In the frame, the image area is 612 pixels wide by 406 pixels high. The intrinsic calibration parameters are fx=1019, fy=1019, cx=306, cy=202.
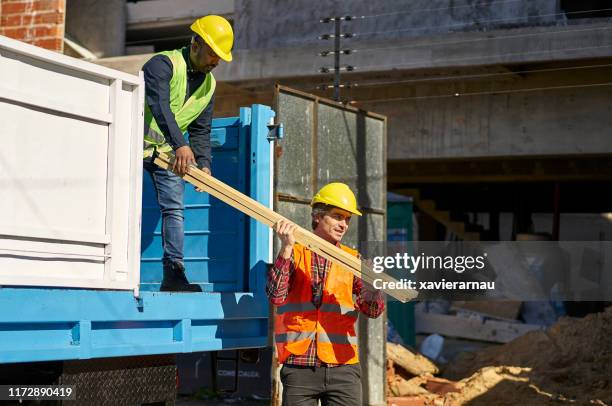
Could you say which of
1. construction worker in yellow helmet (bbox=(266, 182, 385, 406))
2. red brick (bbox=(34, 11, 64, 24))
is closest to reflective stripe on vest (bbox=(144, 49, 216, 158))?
construction worker in yellow helmet (bbox=(266, 182, 385, 406))

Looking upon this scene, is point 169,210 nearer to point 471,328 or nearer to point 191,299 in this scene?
point 191,299

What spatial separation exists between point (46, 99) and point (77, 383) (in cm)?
138

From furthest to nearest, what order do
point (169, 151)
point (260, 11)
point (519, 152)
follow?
point (260, 11), point (519, 152), point (169, 151)

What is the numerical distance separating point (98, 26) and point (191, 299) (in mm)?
14086

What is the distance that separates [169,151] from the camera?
629 centimetres

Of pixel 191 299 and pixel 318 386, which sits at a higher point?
pixel 191 299

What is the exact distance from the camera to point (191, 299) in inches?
222

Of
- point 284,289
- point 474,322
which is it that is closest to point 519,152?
point 474,322

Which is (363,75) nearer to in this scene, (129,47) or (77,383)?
(129,47)

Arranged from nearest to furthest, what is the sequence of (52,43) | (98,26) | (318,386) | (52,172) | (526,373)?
(52,172)
(318,386)
(526,373)
(52,43)
(98,26)

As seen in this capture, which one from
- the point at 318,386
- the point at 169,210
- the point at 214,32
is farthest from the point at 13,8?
the point at 318,386

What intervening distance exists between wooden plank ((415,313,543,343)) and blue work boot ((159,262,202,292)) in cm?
1172

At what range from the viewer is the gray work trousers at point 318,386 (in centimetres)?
539

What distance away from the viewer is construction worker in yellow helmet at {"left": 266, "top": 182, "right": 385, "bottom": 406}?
540 cm
